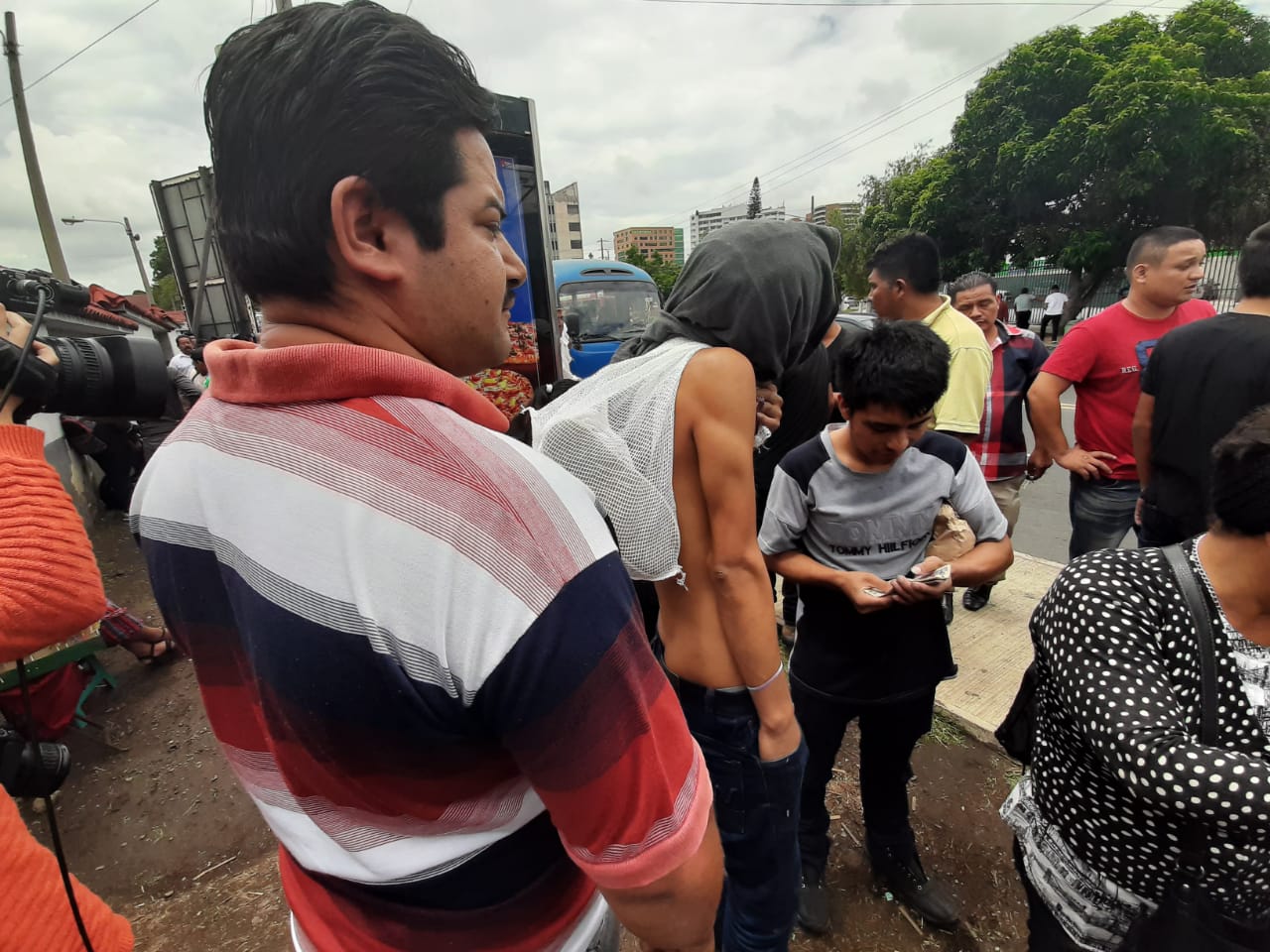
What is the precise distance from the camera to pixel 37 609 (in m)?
1.03

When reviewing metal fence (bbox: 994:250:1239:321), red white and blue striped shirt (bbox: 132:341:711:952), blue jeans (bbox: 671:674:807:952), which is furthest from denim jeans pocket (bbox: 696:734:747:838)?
metal fence (bbox: 994:250:1239:321)

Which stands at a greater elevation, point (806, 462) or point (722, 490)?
point (722, 490)

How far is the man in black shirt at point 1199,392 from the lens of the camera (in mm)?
2221

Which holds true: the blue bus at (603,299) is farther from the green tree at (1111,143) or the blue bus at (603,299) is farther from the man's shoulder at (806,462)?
the green tree at (1111,143)

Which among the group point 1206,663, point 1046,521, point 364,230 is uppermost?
point 364,230

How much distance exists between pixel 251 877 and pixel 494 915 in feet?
7.33

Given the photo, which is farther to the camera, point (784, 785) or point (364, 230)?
point (784, 785)

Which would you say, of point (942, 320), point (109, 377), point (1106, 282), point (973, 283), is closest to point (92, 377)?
point (109, 377)

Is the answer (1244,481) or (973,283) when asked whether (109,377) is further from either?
(973,283)

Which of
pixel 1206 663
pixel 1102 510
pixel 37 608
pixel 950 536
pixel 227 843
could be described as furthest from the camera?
pixel 1102 510

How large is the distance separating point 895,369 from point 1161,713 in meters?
0.95

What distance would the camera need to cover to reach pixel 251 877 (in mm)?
2334

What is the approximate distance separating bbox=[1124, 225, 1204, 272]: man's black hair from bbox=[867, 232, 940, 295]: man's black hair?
84 centimetres

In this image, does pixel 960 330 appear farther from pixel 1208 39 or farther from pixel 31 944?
pixel 1208 39
